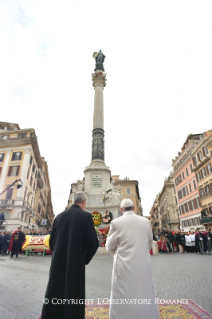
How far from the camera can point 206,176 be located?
104ft

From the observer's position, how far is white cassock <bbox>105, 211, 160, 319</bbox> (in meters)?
2.51

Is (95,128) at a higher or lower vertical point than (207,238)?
higher

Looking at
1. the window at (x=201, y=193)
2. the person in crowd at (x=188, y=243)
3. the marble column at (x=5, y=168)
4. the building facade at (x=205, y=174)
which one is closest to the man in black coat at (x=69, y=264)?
the person in crowd at (x=188, y=243)

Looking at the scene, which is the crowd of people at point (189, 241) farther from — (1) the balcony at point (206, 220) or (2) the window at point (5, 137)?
(2) the window at point (5, 137)

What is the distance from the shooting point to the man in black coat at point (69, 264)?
235cm

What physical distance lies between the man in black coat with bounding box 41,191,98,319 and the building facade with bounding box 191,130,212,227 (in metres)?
31.1

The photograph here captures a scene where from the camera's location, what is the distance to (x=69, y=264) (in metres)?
2.45

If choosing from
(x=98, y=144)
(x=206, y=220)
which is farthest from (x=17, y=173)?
(x=206, y=220)

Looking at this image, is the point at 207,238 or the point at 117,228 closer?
the point at 117,228

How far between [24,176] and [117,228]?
109 ft

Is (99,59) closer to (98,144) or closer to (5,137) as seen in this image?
(98,144)

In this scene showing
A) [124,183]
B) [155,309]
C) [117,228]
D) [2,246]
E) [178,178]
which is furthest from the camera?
[124,183]

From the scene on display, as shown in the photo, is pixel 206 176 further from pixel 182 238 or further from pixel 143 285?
pixel 143 285

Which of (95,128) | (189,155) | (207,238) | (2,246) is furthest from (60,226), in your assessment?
(189,155)
